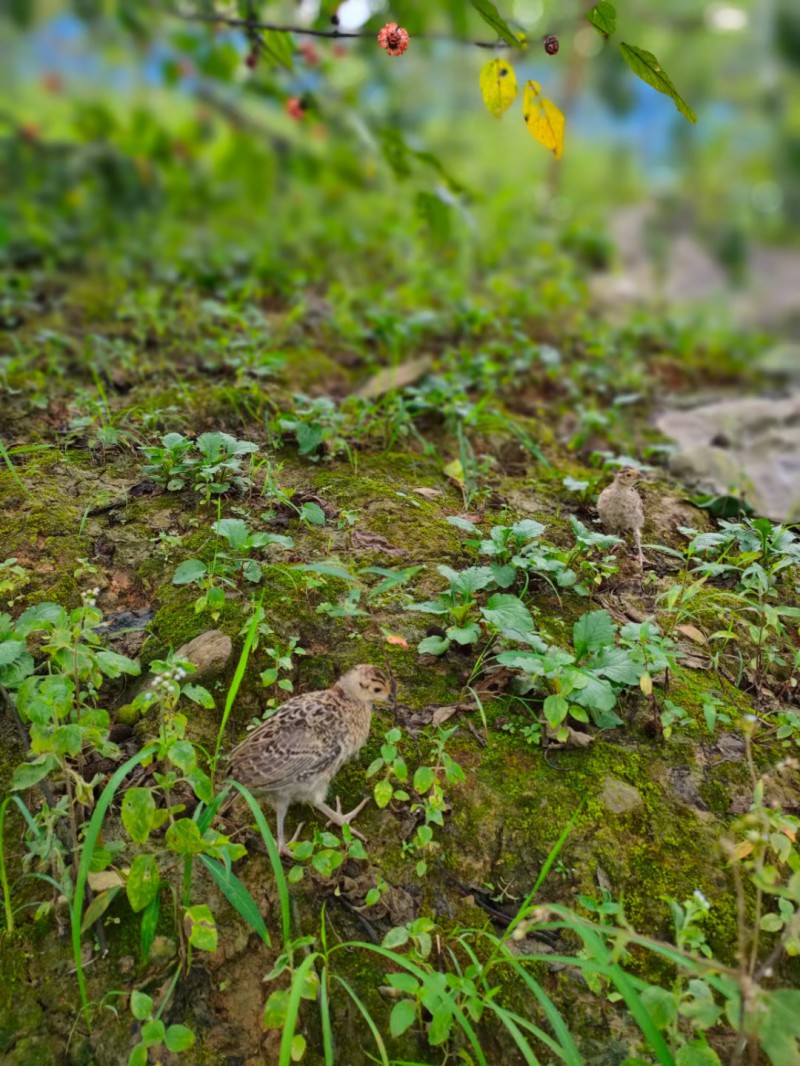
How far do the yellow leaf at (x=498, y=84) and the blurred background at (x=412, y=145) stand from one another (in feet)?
0.92

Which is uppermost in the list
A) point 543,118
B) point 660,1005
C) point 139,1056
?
point 543,118

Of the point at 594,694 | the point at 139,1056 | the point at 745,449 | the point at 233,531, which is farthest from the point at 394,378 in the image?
the point at 139,1056

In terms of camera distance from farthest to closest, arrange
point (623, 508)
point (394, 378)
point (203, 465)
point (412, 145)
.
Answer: point (412, 145)
point (394, 378)
point (623, 508)
point (203, 465)

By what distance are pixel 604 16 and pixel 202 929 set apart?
9.26ft

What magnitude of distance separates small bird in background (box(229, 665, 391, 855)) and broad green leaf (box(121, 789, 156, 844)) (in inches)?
13.8

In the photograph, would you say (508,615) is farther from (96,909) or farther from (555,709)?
(96,909)

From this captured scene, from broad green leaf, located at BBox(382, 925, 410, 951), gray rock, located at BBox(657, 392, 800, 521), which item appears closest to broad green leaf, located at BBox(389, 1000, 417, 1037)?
broad green leaf, located at BBox(382, 925, 410, 951)

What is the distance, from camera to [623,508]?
351 cm

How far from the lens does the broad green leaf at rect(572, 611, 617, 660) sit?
265 cm

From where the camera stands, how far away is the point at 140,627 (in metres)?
2.84

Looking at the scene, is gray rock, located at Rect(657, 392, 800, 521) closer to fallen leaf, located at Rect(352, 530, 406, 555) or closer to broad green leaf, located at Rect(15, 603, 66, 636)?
fallen leaf, located at Rect(352, 530, 406, 555)

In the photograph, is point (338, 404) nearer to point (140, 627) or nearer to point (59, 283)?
point (140, 627)

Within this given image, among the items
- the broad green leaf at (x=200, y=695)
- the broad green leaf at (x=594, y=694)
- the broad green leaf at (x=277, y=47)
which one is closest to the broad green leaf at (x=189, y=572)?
the broad green leaf at (x=200, y=695)

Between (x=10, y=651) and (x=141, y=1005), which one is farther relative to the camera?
(x=10, y=651)
